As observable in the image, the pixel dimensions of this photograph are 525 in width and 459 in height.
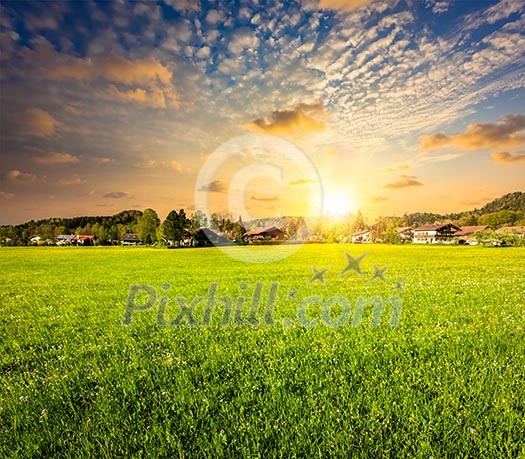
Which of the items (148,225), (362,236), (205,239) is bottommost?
(362,236)

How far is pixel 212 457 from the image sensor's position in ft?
12.8

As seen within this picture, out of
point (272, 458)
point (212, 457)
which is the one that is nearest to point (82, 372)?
point (212, 457)

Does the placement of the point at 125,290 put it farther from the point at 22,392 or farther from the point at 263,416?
the point at 263,416

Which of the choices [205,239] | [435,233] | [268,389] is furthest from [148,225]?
[435,233]

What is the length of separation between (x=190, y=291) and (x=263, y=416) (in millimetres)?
13625

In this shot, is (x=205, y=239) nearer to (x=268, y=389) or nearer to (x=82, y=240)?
(x=82, y=240)

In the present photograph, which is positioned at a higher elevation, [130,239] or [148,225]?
[148,225]

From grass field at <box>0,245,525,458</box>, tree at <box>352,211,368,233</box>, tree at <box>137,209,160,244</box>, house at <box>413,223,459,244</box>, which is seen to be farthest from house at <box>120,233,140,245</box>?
grass field at <box>0,245,525,458</box>

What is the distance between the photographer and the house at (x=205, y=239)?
116375 mm

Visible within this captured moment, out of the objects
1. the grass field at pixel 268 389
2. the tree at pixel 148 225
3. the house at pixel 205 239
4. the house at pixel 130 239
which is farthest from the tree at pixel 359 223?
the grass field at pixel 268 389

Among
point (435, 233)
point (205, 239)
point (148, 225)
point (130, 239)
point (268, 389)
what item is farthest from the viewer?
point (130, 239)

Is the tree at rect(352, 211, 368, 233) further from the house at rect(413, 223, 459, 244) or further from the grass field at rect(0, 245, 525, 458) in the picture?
Result: the grass field at rect(0, 245, 525, 458)

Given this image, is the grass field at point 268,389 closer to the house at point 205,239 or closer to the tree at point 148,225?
the house at point 205,239

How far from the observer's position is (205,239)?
11900cm
